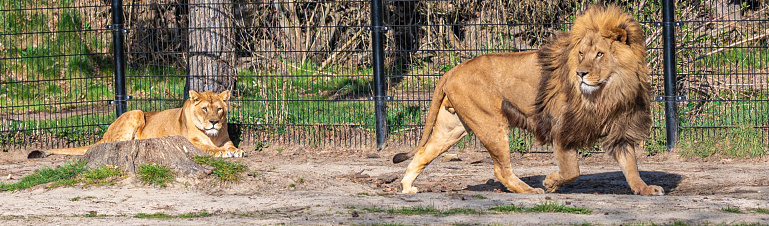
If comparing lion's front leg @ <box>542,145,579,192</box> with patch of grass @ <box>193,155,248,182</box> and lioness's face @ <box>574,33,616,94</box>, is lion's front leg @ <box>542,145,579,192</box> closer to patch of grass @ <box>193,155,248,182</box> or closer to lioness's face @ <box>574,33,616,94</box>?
lioness's face @ <box>574,33,616,94</box>

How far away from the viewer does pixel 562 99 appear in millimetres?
7312

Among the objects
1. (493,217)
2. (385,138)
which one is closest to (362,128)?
(385,138)

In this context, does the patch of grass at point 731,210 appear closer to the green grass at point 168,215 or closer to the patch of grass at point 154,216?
the green grass at point 168,215

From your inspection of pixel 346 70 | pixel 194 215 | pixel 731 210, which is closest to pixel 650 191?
pixel 731 210

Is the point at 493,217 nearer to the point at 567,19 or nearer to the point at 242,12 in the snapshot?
the point at 567,19

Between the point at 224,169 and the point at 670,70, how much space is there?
540 cm

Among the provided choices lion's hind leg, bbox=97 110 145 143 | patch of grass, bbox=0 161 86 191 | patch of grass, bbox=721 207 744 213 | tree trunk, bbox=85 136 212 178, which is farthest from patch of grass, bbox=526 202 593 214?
lion's hind leg, bbox=97 110 145 143

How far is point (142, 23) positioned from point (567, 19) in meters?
7.29

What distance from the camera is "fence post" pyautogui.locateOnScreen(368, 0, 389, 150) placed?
1129cm

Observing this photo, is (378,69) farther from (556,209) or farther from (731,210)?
(731,210)

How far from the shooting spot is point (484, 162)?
10750 mm

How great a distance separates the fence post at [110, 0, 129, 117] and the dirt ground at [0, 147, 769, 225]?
6.34ft

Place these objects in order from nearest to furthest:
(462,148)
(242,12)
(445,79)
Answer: (445,79), (462,148), (242,12)

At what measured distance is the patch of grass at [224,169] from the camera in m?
7.95
